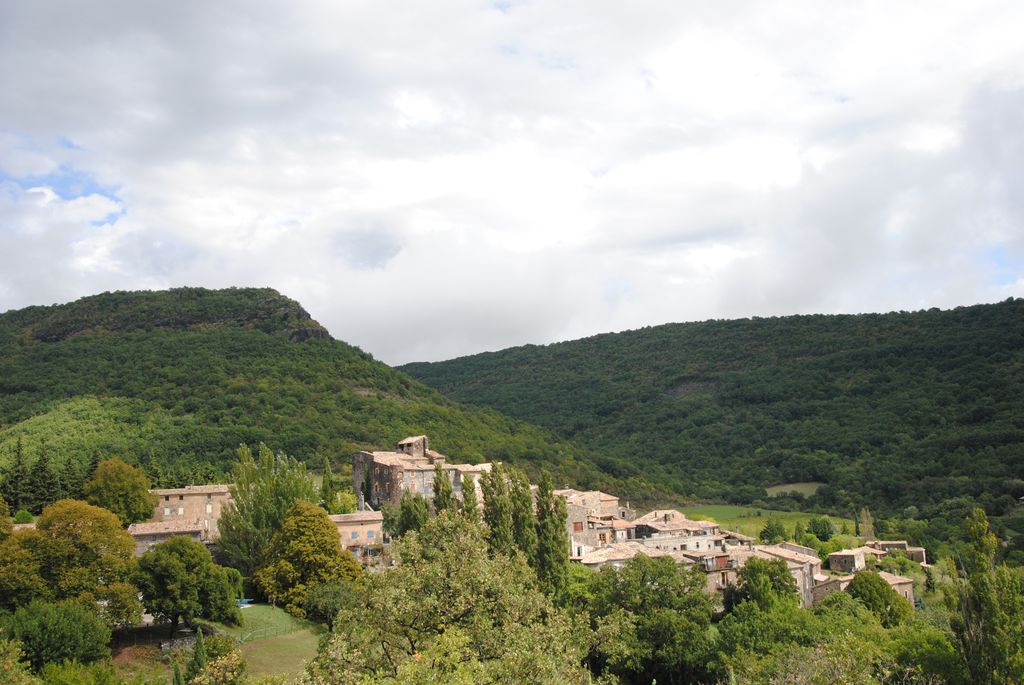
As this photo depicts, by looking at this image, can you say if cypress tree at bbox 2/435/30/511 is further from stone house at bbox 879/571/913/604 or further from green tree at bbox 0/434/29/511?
stone house at bbox 879/571/913/604

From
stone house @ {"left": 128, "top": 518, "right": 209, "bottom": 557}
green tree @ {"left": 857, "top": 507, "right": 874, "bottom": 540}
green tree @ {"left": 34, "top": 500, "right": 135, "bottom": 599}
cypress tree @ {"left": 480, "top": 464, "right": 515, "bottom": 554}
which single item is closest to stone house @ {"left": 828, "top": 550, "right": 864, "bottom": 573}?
green tree @ {"left": 857, "top": 507, "right": 874, "bottom": 540}

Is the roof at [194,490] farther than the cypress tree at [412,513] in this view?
Yes

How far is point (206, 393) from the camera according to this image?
10838cm

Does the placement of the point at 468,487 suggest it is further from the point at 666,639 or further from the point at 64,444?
the point at 64,444

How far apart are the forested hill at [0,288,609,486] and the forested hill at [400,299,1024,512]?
94.5ft

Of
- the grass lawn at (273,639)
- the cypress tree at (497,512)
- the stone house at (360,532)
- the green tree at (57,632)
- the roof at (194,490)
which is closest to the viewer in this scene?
the green tree at (57,632)

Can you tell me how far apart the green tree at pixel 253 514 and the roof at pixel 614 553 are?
772 inches

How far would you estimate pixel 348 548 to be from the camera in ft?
195

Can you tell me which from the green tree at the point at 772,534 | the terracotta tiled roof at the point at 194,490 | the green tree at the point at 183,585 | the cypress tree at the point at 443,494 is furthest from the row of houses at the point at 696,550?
the terracotta tiled roof at the point at 194,490

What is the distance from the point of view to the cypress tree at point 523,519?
162ft

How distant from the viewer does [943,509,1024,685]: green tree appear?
120 feet

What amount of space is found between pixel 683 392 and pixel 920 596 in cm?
11606

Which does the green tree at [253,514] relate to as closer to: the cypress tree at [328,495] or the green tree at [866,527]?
the cypress tree at [328,495]

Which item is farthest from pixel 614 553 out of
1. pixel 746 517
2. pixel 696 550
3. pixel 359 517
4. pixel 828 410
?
pixel 828 410
